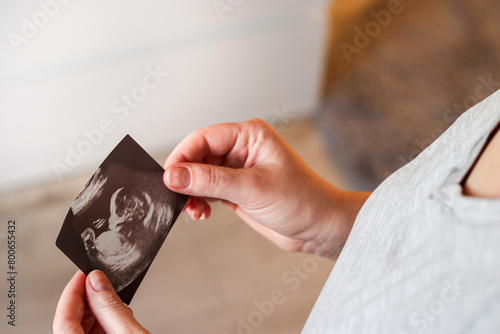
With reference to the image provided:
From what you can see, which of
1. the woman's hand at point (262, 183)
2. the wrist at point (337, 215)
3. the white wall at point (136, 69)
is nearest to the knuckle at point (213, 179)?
the woman's hand at point (262, 183)

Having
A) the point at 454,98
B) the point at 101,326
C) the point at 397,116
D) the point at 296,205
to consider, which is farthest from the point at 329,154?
the point at 101,326

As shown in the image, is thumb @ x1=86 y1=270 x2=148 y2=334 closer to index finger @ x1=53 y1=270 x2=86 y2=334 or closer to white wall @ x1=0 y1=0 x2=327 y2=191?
index finger @ x1=53 y1=270 x2=86 y2=334

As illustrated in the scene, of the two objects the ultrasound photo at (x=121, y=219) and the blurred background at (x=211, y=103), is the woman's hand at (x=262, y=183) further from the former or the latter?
the blurred background at (x=211, y=103)

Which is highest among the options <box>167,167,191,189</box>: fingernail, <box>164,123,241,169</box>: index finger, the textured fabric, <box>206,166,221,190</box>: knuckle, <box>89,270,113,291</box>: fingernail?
<box>164,123,241,169</box>: index finger

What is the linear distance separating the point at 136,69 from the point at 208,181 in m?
0.92

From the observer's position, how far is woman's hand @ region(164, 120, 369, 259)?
0.85m

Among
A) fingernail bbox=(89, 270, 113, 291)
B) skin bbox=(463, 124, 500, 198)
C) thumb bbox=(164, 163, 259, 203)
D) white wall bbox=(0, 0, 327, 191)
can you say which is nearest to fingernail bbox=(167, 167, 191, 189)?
thumb bbox=(164, 163, 259, 203)

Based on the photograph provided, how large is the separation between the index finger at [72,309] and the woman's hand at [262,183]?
0.74ft

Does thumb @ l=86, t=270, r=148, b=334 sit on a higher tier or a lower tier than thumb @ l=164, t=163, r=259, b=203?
lower

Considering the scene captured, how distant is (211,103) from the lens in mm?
1845

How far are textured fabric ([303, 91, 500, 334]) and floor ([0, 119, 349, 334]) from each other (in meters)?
1.09

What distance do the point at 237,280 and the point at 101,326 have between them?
97 centimetres

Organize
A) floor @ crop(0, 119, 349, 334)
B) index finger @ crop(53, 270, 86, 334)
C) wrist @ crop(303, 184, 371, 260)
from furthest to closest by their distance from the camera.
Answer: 1. floor @ crop(0, 119, 349, 334)
2. wrist @ crop(303, 184, 371, 260)
3. index finger @ crop(53, 270, 86, 334)

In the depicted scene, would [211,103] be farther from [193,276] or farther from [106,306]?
[106,306]
